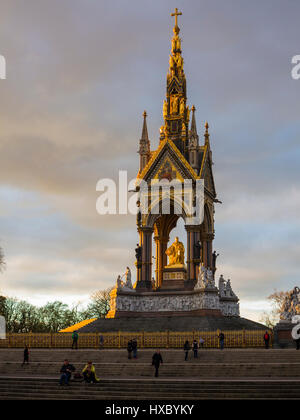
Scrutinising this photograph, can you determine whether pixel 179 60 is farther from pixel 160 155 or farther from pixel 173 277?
pixel 173 277

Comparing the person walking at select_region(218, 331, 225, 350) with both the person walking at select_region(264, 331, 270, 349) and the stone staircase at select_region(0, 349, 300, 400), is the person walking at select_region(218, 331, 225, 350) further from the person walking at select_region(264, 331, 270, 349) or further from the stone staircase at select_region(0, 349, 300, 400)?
the person walking at select_region(264, 331, 270, 349)

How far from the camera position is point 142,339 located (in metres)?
32.0

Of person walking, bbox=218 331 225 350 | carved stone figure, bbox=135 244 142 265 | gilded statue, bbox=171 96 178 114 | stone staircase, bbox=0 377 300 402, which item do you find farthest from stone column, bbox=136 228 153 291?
stone staircase, bbox=0 377 300 402

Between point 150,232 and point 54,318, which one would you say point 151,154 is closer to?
point 150,232

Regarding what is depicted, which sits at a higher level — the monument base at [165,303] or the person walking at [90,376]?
the monument base at [165,303]

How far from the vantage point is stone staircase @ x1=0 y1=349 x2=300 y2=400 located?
21359 millimetres

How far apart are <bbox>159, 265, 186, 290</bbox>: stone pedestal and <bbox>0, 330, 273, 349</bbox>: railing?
10467 mm

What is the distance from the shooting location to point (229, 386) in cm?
2155

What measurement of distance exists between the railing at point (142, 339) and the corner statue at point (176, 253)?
12.2 metres

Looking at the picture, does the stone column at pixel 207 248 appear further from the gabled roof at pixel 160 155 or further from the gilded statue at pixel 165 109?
the gilded statue at pixel 165 109

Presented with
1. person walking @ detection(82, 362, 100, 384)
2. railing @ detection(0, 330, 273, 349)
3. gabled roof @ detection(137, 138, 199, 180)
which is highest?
gabled roof @ detection(137, 138, 199, 180)

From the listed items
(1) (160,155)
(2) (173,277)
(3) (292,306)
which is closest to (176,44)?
(1) (160,155)

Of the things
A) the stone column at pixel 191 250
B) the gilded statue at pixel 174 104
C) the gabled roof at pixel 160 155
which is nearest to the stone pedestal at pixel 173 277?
the stone column at pixel 191 250

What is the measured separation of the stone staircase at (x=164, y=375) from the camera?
21.4 m
